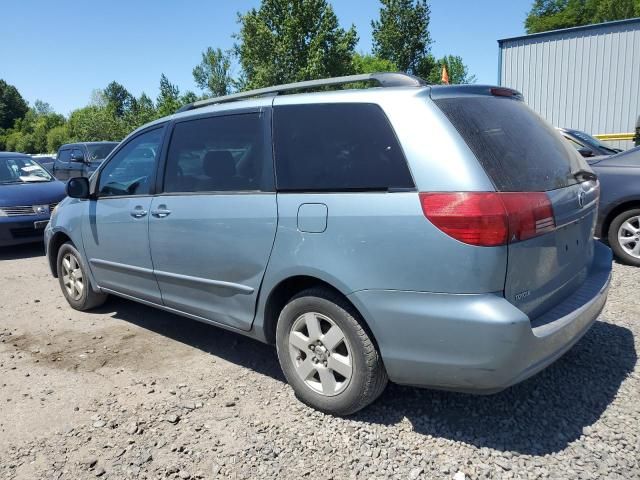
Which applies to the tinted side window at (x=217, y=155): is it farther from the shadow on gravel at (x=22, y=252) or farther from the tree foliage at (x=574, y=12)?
the tree foliage at (x=574, y=12)

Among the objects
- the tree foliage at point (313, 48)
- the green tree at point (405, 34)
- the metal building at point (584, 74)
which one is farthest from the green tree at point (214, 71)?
the metal building at point (584, 74)

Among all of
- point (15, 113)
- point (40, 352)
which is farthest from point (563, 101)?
point (15, 113)

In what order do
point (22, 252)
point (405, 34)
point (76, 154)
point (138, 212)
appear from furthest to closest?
point (405, 34)
point (76, 154)
point (22, 252)
point (138, 212)

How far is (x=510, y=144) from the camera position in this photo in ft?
8.86

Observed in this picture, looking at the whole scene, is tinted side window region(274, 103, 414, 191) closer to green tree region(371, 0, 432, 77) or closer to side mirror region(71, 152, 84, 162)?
side mirror region(71, 152, 84, 162)

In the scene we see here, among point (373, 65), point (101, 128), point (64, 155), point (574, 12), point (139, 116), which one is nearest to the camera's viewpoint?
point (64, 155)

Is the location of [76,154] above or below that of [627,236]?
above

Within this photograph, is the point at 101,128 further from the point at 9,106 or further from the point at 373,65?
the point at 9,106

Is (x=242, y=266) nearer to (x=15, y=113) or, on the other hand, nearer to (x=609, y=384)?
(x=609, y=384)

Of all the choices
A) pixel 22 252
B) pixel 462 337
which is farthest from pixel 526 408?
pixel 22 252

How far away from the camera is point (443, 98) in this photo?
2.71 metres

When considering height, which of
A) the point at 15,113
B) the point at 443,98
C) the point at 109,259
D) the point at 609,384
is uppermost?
the point at 15,113

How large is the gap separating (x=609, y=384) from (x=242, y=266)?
2.38m

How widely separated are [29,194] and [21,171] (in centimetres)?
134
